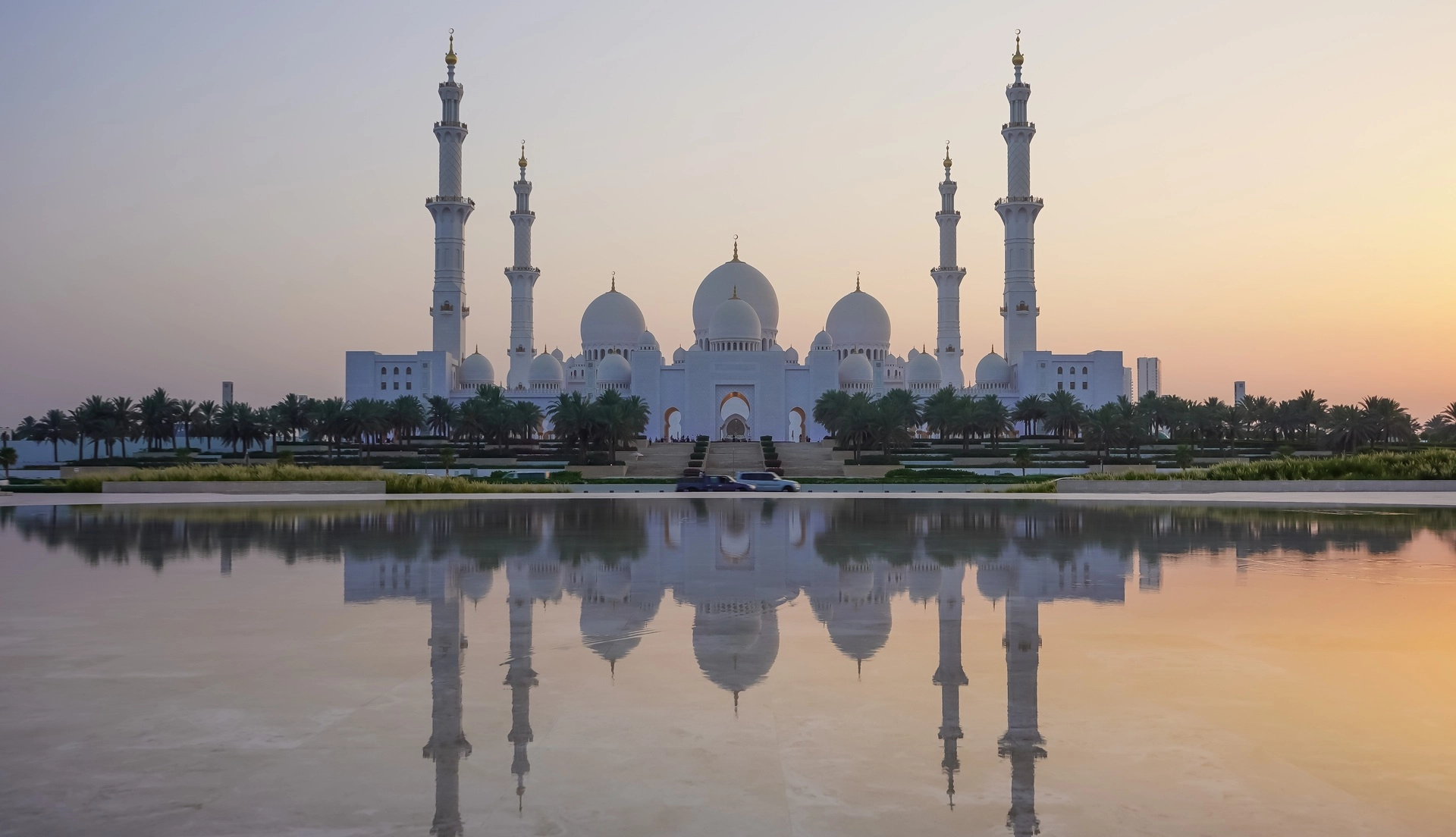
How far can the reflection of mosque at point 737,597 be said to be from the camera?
18.1ft

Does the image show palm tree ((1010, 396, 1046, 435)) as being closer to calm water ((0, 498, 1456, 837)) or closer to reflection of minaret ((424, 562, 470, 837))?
calm water ((0, 498, 1456, 837))

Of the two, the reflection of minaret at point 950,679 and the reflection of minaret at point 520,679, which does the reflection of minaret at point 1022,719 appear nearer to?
the reflection of minaret at point 950,679

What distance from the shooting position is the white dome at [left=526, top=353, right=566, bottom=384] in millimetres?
77062

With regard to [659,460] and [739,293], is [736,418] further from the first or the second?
[659,460]

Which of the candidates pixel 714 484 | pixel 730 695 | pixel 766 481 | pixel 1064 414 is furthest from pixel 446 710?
pixel 1064 414

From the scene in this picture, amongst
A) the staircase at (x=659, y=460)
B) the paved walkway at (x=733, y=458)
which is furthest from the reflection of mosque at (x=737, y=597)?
the paved walkway at (x=733, y=458)

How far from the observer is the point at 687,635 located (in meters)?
8.02

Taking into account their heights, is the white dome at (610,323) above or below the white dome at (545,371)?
above

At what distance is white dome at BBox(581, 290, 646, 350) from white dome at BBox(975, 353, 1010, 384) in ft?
74.8

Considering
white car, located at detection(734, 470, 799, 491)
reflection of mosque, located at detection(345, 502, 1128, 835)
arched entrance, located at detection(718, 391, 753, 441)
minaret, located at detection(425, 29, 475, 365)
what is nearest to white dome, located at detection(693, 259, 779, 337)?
arched entrance, located at detection(718, 391, 753, 441)

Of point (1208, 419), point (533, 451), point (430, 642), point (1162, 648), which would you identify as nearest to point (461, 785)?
point (430, 642)

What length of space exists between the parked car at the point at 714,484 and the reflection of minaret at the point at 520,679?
23.6m

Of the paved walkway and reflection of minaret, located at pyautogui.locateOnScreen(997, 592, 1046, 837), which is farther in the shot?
the paved walkway

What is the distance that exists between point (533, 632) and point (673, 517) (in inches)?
500
